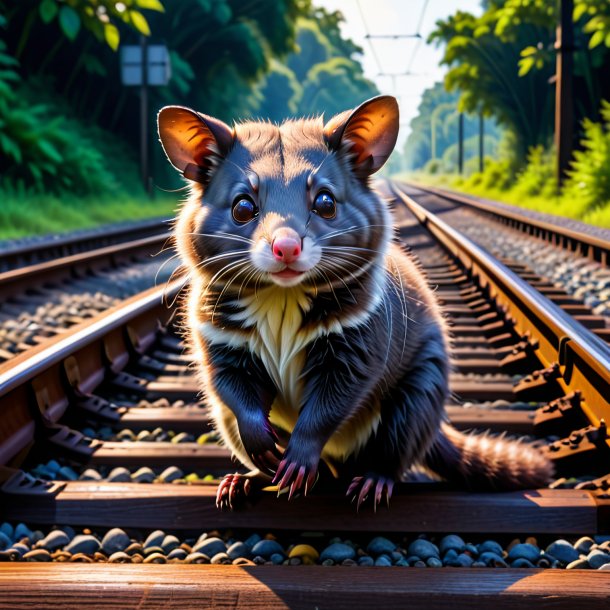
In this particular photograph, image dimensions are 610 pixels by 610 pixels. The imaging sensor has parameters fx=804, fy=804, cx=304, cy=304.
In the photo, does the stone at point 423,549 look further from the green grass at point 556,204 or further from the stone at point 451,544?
the green grass at point 556,204

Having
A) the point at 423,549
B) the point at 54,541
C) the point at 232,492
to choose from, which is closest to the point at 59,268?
the point at 54,541

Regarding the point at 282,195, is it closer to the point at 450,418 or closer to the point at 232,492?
the point at 232,492

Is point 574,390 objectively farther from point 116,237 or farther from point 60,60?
point 60,60

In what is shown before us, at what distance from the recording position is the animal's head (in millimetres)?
2109

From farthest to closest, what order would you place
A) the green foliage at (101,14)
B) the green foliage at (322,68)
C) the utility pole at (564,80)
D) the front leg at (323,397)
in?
the green foliage at (322,68), the utility pole at (564,80), the green foliage at (101,14), the front leg at (323,397)

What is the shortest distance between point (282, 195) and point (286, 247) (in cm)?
25

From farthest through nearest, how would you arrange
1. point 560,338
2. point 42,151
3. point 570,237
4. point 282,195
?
point 42,151, point 570,237, point 560,338, point 282,195

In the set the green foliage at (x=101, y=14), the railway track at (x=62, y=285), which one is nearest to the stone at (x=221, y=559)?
the railway track at (x=62, y=285)

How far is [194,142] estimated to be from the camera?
2338mm

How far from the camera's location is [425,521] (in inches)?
94.6

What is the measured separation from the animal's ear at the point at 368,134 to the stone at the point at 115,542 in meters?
1.29

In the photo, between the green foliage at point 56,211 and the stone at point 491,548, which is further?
the green foliage at point 56,211

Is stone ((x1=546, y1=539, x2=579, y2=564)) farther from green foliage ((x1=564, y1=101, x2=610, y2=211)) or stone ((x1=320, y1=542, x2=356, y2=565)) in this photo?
green foliage ((x1=564, y1=101, x2=610, y2=211))

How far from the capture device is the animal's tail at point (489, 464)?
260 cm
